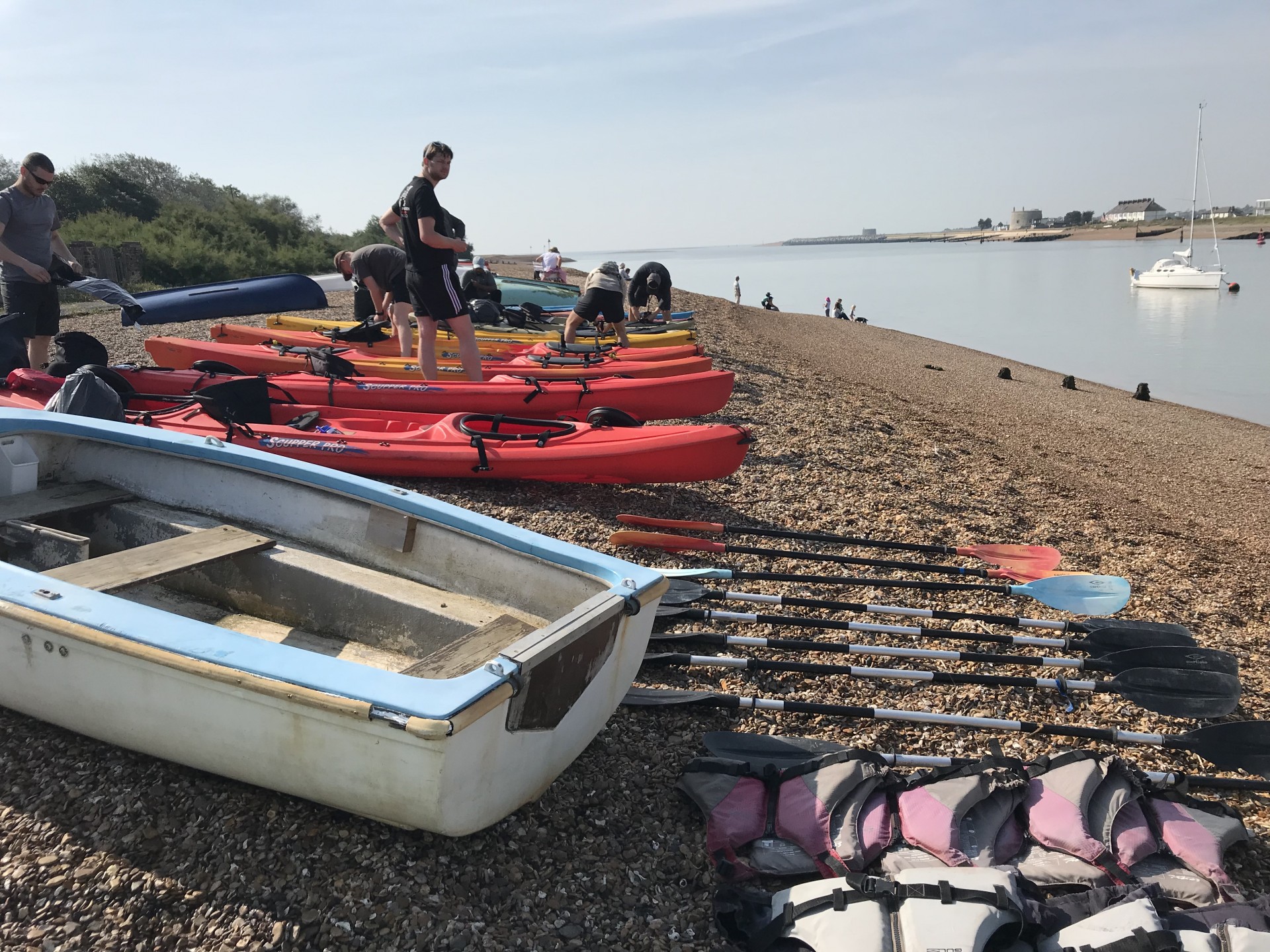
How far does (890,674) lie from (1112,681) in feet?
2.91

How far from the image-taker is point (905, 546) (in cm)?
454

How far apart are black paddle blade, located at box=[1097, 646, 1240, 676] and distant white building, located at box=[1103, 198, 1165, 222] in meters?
133

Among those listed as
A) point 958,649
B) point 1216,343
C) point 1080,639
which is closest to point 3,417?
point 958,649

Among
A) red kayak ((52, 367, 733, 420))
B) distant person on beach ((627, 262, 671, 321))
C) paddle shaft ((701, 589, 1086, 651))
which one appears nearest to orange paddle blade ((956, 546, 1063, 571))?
paddle shaft ((701, 589, 1086, 651))

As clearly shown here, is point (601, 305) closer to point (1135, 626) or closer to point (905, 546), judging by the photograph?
point (905, 546)

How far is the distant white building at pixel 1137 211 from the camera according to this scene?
113 meters

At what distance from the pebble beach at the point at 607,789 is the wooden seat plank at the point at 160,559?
1.57ft

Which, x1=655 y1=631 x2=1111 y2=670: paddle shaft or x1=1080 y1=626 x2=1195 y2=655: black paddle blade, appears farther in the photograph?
x1=1080 y1=626 x2=1195 y2=655: black paddle blade

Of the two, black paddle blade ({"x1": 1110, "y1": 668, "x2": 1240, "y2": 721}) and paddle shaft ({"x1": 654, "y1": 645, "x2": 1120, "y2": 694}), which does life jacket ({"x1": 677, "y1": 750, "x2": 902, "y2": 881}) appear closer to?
paddle shaft ({"x1": 654, "y1": 645, "x2": 1120, "y2": 694})

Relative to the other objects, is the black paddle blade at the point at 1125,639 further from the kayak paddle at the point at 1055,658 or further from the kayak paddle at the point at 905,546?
the kayak paddle at the point at 905,546

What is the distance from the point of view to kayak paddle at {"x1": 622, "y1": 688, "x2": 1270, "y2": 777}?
2828 millimetres

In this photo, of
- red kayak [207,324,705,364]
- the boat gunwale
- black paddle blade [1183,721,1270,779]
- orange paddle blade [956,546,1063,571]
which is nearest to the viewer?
the boat gunwale

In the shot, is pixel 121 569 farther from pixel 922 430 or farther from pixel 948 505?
pixel 922 430

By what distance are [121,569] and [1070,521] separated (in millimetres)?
5491
